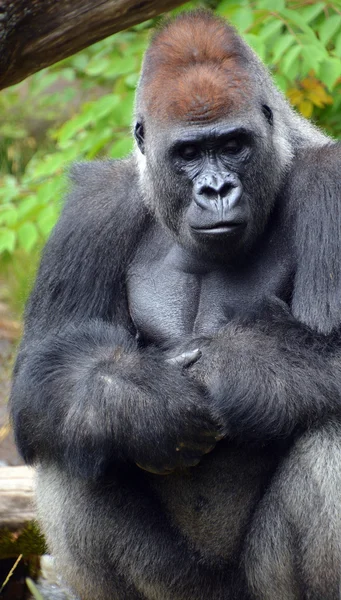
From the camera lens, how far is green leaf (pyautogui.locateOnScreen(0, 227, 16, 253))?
546 centimetres

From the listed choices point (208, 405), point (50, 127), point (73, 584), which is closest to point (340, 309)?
point (208, 405)

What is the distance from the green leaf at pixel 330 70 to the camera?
488cm

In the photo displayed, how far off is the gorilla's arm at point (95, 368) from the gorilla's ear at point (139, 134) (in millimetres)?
220

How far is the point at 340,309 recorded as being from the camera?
3.47m

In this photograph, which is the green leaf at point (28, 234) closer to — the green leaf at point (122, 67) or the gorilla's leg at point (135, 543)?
the green leaf at point (122, 67)

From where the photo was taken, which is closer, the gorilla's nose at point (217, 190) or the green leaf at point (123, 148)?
the gorilla's nose at point (217, 190)

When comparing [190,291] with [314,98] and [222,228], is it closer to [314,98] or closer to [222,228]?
[222,228]

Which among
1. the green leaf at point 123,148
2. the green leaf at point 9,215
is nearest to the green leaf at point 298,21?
the green leaf at point 123,148

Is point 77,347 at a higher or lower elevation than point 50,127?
higher

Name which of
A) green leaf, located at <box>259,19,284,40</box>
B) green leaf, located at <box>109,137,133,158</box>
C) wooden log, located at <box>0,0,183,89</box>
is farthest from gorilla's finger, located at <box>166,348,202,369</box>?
green leaf, located at <box>109,137,133,158</box>

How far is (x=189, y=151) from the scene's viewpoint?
364 centimetres

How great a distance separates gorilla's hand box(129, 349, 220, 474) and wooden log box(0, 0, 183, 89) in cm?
134

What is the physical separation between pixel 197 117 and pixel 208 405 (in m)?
1.02

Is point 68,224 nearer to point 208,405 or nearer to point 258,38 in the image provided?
point 208,405
